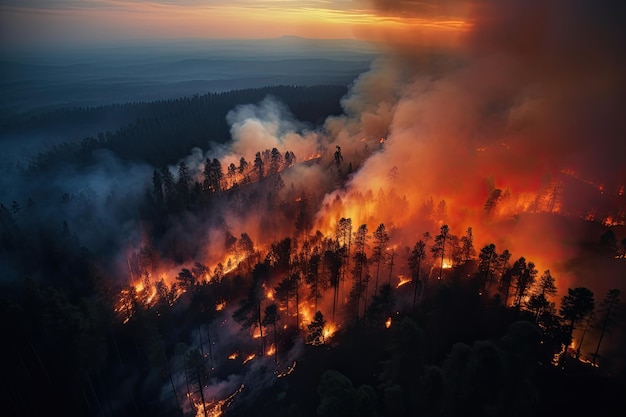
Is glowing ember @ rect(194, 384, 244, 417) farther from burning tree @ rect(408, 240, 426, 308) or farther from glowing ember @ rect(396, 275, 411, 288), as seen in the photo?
glowing ember @ rect(396, 275, 411, 288)

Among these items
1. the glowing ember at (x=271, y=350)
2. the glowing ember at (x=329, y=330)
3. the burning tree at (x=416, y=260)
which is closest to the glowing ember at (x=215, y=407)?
the glowing ember at (x=271, y=350)

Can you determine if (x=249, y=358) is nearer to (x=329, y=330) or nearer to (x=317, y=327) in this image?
(x=329, y=330)

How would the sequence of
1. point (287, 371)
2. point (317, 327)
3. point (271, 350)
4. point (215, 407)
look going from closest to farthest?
1. point (317, 327)
2. point (215, 407)
3. point (287, 371)
4. point (271, 350)

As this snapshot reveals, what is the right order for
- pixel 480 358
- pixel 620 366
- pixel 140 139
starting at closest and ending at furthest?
pixel 480 358, pixel 620 366, pixel 140 139

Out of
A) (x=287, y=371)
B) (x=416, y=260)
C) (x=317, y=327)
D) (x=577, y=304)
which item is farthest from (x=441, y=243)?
(x=287, y=371)

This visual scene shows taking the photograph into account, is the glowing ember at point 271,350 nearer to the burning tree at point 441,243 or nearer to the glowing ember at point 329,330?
the glowing ember at point 329,330

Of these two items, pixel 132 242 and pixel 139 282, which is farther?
pixel 132 242

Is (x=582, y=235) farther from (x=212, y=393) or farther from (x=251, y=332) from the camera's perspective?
(x=212, y=393)

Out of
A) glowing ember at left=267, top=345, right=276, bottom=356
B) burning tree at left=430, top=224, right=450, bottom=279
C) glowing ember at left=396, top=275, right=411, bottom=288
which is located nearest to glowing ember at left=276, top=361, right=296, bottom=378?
glowing ember at left=267, top=345, right=276, bottom=356

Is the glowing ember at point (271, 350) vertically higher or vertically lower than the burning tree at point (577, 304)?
lower

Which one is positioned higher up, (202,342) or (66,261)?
(66,261)

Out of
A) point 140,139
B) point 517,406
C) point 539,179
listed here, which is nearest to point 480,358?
point 517,406
